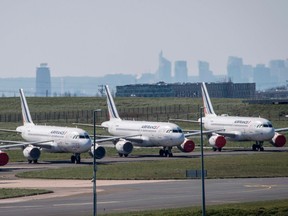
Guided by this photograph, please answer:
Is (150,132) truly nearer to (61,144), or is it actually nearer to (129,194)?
(61,144)

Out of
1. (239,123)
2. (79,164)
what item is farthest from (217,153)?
(79,164)

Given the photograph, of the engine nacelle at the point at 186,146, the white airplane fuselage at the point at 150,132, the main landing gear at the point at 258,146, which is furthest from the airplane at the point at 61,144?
the main landing gear at the point at 258,146

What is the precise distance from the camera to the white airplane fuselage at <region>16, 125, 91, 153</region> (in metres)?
126

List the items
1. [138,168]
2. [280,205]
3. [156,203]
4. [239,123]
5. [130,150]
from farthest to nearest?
[239,123] → [130,150] → [138,168] → [156,203] → [280,205]

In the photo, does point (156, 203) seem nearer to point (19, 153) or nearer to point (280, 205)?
point (280, 205)

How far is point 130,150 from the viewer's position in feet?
450

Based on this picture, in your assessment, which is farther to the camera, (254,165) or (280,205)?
(254,165)

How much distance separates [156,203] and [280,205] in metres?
10.4

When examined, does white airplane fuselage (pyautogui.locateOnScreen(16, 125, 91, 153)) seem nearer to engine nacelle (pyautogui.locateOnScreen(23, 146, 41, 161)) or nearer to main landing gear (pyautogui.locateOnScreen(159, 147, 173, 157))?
engine nacelle (pyautogui.locateOnScreen(23, 146, 41, 161))

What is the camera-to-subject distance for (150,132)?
139000mm

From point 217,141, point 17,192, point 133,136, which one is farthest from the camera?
point 217,141

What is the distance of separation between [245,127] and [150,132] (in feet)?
48.6

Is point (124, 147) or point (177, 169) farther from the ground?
point (124, 147)

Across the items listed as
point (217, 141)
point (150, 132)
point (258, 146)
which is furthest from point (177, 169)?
point (258, 146)
